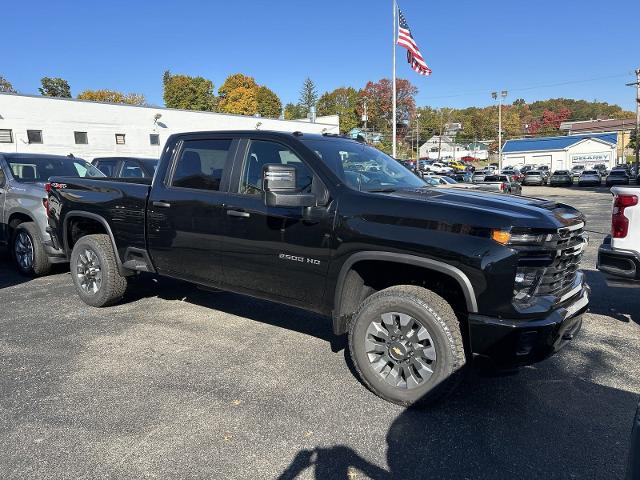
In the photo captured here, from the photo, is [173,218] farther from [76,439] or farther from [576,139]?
[576,139]

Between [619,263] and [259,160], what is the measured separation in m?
3.63

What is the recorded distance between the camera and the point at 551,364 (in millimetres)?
4254

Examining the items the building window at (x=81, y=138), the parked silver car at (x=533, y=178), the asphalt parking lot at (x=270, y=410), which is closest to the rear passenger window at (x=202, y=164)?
the asphalt parking lot at (x=270, y=410)

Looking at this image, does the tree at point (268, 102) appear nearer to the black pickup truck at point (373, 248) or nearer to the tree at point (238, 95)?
the tree at point (238, 95)

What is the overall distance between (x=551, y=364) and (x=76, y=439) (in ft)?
12.2

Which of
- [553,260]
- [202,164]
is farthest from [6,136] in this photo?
[553,260]

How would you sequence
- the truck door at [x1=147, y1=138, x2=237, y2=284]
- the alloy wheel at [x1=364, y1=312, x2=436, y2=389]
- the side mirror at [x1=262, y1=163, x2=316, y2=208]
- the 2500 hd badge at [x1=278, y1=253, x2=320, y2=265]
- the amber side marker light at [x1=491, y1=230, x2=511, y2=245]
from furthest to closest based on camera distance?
the truck door at [x1=147, y1=138, x2=237, y2=284]
the 2500 hd badge at [x1=278, y1=253, x2=320, y2=265]
the side mirror at [x1=262, y1=163, x2=316, y2=208]
the alloy wheel at [x1=364, y1=312, x2=436, y2=389]
the amber side marker light at [x1=491, y1=230, x2=511, y2=245]

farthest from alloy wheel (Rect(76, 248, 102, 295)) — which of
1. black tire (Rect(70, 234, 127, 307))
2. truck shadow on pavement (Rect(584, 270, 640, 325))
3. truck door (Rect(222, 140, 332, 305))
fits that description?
truck shadow on pavement (Rect(584, 270, 640, 325))

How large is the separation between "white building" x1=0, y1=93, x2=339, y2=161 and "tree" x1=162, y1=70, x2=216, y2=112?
65.5m

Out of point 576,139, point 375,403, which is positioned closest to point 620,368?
point 375,403

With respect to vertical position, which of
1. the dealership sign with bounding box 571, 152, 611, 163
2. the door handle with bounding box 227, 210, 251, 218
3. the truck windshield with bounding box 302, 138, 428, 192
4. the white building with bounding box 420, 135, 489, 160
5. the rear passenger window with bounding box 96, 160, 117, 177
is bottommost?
the door handle with bounding box 227, 210, 251, 218

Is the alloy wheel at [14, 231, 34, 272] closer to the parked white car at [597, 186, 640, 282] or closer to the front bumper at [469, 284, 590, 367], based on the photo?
the front bumper at [469, 284, 590, 367]

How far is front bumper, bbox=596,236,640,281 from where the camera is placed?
4734 mm

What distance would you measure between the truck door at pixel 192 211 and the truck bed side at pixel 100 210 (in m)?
0.24
